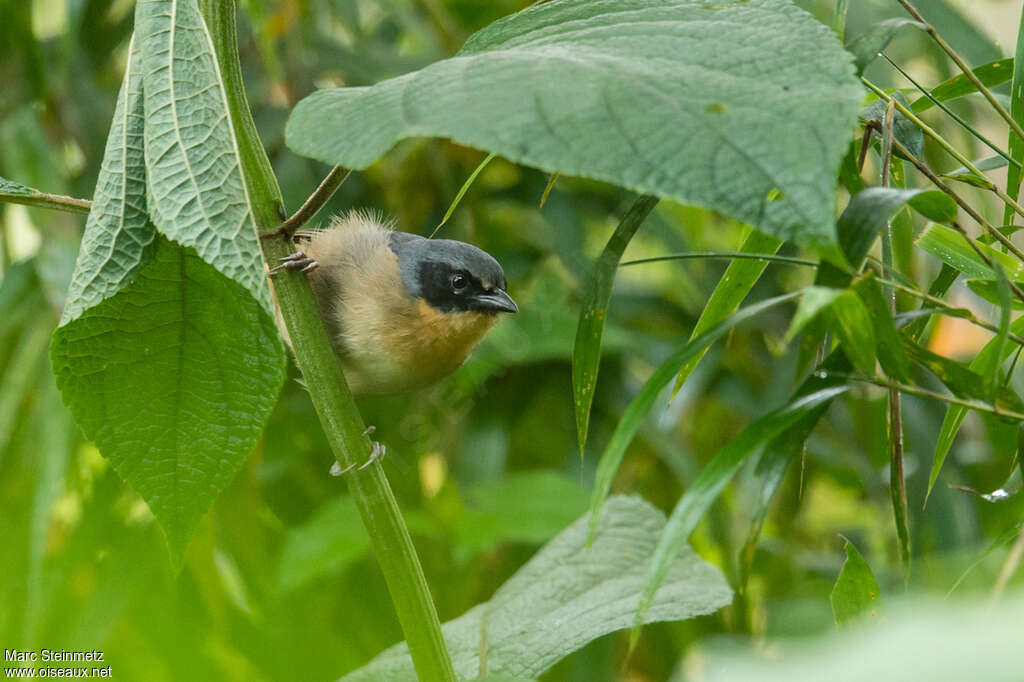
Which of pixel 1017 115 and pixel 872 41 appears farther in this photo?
pixel 1017 115

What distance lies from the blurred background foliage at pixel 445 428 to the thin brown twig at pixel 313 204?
1066 millimetres

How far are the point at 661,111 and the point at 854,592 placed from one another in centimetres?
54

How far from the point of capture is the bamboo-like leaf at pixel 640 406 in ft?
2.40

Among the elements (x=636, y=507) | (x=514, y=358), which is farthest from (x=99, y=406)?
(x=514, y=358)

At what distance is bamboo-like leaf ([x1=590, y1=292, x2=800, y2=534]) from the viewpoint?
0.73m

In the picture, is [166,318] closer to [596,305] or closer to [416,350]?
[596,305]

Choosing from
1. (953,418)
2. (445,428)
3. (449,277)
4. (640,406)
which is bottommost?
(445,428)

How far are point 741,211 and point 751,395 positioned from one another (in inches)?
89.1

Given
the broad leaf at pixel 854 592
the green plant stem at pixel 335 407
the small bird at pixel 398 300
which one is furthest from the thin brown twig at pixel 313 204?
the small bird at pixel 398 300

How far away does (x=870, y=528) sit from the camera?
2.94m

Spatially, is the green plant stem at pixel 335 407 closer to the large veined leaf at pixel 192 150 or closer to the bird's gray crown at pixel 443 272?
the large veined leaf at pixel 192 150

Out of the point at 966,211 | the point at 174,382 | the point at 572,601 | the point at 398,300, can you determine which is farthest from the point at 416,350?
the point at 966,211

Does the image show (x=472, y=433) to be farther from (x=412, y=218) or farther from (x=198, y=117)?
(x=198, y=117)

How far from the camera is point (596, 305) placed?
87 centimetres
